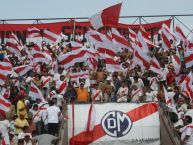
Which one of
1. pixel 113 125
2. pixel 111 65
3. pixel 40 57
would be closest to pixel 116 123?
pixel 113 125

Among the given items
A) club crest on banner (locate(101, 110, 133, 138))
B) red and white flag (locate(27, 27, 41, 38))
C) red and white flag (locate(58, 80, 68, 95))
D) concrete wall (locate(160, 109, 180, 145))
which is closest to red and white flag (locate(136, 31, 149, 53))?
red and white flag (locate(58, 80, 68, 95))

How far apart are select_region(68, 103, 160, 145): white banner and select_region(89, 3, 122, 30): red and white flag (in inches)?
256

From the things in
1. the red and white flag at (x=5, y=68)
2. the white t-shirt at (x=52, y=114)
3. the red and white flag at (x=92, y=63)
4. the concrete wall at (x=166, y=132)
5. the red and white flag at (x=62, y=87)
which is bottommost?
the concrete wall at (x=166, y=132)

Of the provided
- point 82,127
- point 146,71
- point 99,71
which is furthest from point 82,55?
point 82,127

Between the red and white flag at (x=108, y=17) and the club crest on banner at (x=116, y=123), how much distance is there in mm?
6848

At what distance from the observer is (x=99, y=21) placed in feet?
86.0

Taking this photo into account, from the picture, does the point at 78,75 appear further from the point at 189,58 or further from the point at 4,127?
the point at 4,127

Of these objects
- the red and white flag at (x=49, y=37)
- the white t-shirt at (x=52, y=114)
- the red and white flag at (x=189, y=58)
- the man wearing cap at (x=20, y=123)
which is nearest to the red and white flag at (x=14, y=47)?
the red and white flag at (x=49, y=37)

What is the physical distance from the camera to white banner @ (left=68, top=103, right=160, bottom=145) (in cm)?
1984

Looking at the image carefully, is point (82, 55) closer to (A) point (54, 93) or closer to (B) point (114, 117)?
(A) point (54, 93)

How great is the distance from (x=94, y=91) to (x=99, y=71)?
2.27m

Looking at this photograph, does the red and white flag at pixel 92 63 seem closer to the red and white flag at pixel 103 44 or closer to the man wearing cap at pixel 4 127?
the red and white flag at pixel 103 44

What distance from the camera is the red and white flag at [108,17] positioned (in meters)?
26.0

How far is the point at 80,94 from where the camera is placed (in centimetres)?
2439
